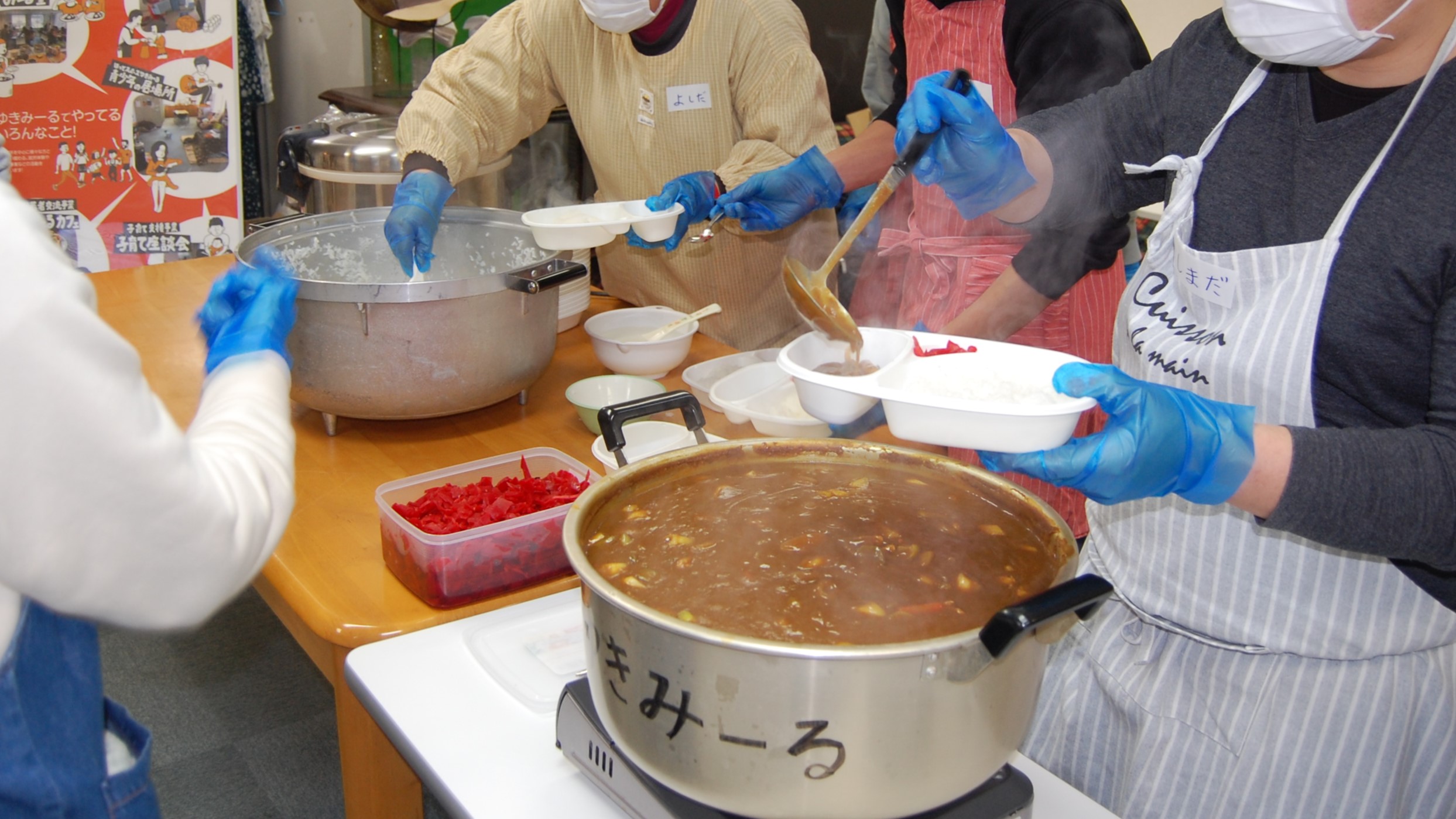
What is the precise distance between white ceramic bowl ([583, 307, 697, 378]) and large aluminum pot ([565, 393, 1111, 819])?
1.28 m

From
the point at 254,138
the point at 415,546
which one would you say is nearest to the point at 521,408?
the point at 415,546

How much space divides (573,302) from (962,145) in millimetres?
1191

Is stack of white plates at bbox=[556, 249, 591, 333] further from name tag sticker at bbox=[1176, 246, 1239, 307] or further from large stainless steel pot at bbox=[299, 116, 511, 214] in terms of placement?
name tag sticker at bbox=[1176, 246, 1239, 307]

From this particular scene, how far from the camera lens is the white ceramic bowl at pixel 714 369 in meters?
2.15

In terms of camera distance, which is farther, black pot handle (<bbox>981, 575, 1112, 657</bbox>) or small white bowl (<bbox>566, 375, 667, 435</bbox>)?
small white bowl (<bbox>566, 375, 667, 435</bbox>)

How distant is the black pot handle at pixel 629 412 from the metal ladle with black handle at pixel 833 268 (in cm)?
23

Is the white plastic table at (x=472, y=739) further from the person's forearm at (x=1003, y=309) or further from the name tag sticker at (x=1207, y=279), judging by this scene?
the person's forearm at (x=1003, y=309)

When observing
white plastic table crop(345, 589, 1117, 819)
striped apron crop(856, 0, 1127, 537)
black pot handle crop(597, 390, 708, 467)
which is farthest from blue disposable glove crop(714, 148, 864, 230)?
white plastic table crop(345, 589, 1117, 819)

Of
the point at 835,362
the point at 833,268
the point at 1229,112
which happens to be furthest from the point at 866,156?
the point at 835,362

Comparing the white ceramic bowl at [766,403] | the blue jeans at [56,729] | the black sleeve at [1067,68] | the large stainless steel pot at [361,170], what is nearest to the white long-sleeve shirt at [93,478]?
the blue jeans at [56,729]

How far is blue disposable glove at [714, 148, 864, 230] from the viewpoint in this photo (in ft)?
7.54

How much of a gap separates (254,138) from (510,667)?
208 inches

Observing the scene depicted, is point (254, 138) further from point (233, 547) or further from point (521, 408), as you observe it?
point (233, 547)

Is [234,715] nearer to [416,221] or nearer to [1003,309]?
[416,221]
